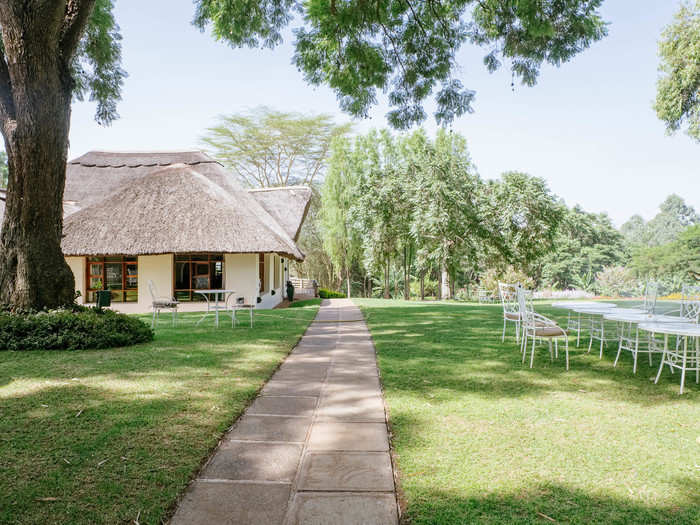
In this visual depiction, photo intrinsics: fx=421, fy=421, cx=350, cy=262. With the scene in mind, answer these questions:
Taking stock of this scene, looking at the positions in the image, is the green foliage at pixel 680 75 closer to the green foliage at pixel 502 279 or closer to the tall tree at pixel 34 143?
the green foliage at pixel 502 279

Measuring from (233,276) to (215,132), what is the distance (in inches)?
794

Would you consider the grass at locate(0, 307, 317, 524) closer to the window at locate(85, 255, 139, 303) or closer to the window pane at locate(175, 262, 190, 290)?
the window pane at locate(175, 262, 190, 290)

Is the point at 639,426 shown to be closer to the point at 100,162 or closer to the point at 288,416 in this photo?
the point at 288,416

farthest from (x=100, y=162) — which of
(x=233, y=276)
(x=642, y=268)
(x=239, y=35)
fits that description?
(x=642, y=268)

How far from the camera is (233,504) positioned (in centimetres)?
223

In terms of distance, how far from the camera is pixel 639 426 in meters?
3.33

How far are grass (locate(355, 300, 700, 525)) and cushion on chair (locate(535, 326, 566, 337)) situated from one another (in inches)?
17.7

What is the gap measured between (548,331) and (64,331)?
6.96 meters

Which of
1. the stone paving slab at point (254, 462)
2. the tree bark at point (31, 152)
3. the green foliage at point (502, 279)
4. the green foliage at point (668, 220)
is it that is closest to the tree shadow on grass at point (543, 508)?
the stone paving slab at point (254, 462)

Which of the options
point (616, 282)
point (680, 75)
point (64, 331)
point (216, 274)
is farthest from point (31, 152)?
point (616, 282)

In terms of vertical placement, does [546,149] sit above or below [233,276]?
above

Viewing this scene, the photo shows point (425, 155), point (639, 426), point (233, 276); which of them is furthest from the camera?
point (425, 155)

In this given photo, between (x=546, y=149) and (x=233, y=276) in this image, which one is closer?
(x=233, y=276)

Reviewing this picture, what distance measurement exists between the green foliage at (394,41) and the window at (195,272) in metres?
8.27
